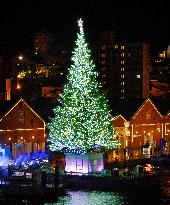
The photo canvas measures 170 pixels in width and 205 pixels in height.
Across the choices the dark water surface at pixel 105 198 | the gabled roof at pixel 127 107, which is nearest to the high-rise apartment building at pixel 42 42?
the gabled roof at pixel 127 107

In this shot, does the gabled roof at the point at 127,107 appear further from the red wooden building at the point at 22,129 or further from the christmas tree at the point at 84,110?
the christmas tree at the point at 84,110

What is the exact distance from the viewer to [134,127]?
66.1 metres

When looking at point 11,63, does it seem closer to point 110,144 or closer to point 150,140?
point 150,140

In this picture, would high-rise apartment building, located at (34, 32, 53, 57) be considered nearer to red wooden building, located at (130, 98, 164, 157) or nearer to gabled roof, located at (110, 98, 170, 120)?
gabled roof, located at (110, 98, 170, 120)

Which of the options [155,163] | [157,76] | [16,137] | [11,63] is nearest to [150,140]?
[155,163]

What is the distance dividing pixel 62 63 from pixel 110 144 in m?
96.5

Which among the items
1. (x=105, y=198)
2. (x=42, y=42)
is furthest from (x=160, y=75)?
(x=105, y=198)

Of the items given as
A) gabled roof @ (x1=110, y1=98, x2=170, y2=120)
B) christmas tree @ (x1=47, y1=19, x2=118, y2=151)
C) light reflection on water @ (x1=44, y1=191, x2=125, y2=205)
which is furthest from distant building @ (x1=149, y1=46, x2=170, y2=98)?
light reflection on water @ (x1=44, y1=191, x2=125, y2=205)

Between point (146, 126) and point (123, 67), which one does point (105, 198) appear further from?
point (123, 67)

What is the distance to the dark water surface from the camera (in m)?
36.8

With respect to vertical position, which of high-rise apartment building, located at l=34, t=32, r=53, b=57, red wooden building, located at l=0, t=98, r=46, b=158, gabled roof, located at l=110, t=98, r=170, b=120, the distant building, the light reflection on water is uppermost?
high-rise apartment building, located at l=34, t=32, r=53, b=57

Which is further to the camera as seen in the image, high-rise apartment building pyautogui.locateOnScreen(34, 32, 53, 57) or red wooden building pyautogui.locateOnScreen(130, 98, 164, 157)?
high-rise apartment building pyautogui.locateOnScreen(34, 32, 53, 57)

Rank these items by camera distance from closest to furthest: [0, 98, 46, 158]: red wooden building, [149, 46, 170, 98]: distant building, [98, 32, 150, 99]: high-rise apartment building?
[0, 98, 46, 158]: red wooden building
[149, 46, 170, 98]: distant building
[98, 32, 150, 99]: high-rise apartment building

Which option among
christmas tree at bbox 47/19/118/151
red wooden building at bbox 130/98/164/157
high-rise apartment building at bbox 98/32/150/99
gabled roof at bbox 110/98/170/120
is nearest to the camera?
christmas tree at bbox 47/19/118/151
